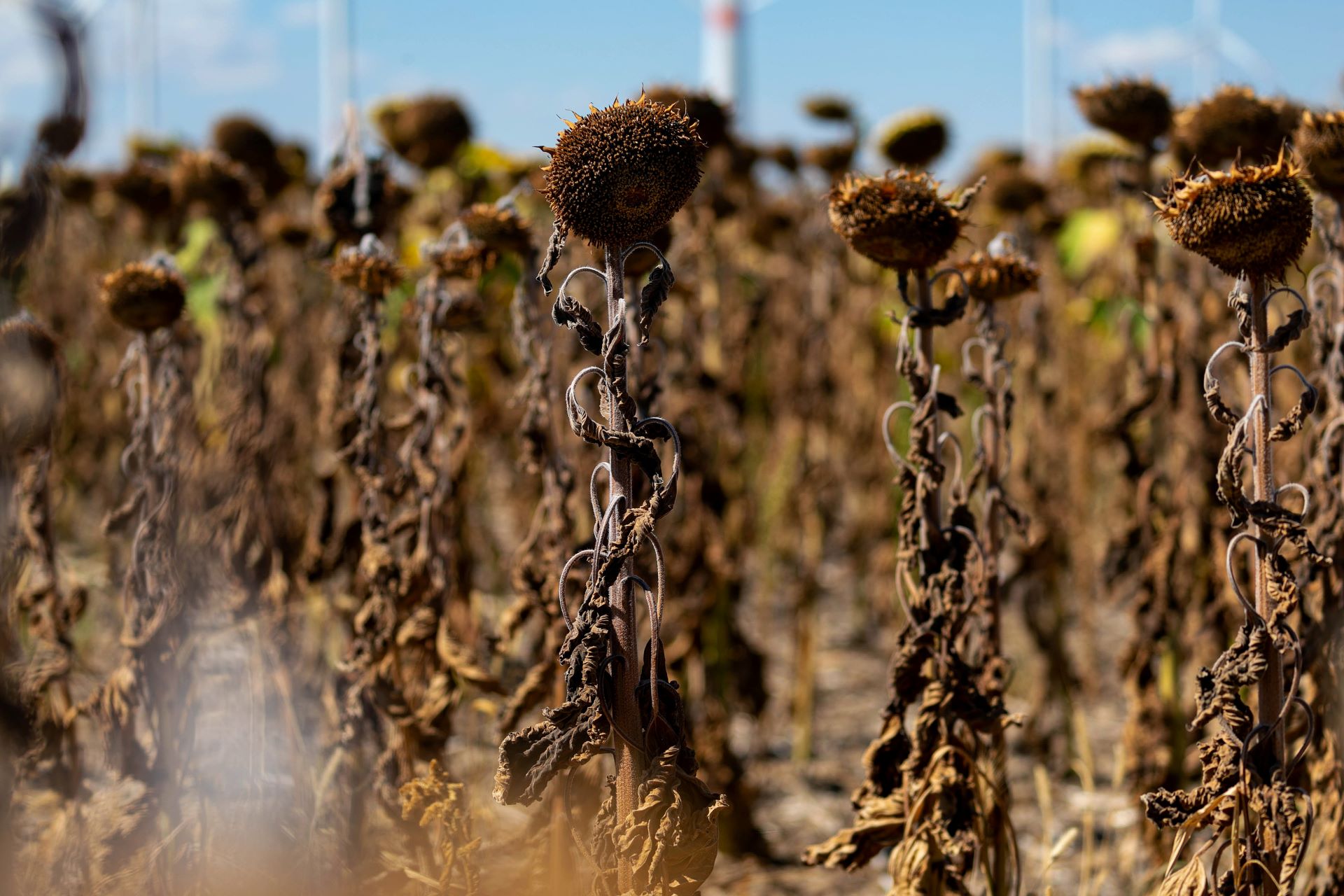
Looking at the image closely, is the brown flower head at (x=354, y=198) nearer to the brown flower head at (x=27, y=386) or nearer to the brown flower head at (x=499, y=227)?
the brown flower head at (x=499, y=227)

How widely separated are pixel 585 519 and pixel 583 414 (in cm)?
136

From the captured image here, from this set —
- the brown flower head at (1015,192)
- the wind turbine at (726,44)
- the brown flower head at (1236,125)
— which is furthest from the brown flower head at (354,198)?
the wind turbine at (726,44)

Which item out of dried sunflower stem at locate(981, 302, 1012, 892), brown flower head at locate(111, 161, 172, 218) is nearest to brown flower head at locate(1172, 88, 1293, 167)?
dried sunflower stem at locate(981, 302, 1012, 892)

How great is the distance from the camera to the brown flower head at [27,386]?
1.81 metres

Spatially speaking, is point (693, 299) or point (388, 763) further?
point (693, 299)

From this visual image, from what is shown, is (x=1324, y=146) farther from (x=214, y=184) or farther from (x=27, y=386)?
(x=214, y=184)

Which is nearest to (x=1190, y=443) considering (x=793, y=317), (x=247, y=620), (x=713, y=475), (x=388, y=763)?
(x=713, y=475)

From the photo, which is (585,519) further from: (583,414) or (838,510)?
(838,510)

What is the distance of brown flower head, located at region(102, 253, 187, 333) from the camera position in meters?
2.54

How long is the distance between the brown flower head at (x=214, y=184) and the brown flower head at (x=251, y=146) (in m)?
0.62

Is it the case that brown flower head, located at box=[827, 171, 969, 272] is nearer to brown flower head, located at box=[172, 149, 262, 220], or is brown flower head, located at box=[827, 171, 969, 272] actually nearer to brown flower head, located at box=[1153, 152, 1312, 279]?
brown flower head, located at box=[1153, 152, 1312, 279]

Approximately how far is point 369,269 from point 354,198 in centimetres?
54

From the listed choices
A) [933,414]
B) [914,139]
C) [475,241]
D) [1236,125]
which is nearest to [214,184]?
[475,241]

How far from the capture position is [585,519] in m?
2.92
